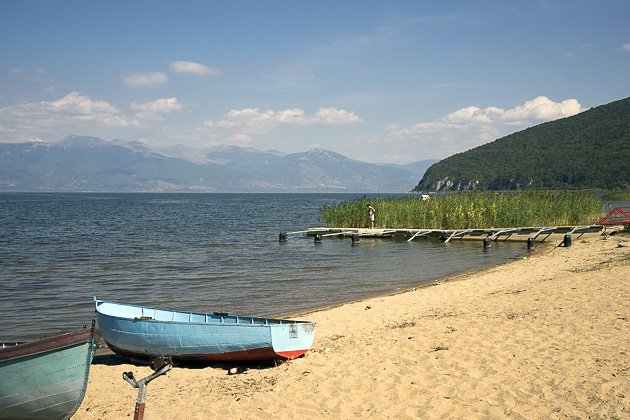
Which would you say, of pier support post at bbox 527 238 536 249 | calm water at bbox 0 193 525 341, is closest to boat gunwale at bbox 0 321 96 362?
calm water at bbox 0 193 525 341

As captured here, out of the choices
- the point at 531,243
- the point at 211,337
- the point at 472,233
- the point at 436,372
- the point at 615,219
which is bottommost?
the point at 436,372

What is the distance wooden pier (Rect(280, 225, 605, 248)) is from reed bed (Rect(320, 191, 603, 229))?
1498 millimetres

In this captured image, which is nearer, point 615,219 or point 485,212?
point 615,219

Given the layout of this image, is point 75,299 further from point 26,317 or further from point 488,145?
point 488,145

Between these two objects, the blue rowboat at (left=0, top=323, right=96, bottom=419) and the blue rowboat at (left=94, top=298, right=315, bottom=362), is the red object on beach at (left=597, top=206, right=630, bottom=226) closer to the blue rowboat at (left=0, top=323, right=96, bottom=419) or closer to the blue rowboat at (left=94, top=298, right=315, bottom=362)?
the blue rowboat at (left=94, top=298, right=315, bottom=362)

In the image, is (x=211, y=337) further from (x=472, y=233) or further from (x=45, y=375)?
(x=472, y=233)

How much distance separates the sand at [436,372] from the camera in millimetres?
8016

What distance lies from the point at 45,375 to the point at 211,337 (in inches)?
131

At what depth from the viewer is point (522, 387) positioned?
837 centimetres

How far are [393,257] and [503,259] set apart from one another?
5.42m

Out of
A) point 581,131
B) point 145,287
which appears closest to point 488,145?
point 581,131

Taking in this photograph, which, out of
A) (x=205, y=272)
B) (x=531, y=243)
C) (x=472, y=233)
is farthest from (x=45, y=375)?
(x=472, y=233)

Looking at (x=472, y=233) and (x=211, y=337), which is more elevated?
(x=472, y=233)

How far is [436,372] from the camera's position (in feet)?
30.3
